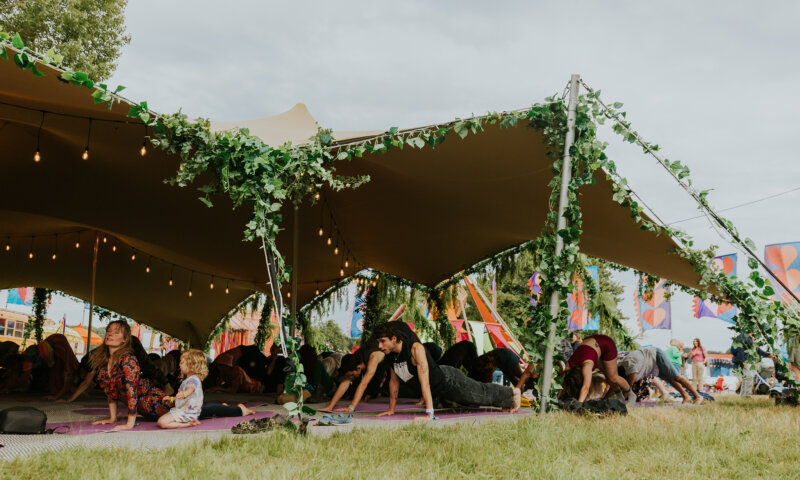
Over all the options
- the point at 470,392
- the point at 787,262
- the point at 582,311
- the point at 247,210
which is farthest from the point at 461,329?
the point at 470,392

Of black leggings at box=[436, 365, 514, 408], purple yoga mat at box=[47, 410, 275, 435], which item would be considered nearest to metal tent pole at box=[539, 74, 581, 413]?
black leggings at box=[436, 365, 514, 408]

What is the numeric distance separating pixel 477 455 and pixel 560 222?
263 centimetres

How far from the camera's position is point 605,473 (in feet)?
11.1

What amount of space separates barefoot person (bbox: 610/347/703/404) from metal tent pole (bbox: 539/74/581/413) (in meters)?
2.79

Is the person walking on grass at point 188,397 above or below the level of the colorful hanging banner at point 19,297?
below

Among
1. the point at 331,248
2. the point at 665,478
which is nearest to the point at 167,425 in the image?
the point at 665,478

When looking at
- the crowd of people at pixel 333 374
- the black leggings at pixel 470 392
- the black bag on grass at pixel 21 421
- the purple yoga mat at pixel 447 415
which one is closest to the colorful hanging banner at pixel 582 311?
the crowd of people at pixel 333 374

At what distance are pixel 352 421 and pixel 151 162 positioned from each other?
12.5ft

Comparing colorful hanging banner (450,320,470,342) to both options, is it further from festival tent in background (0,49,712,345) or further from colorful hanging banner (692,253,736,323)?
colorful hanging banner (692,253,736,323)

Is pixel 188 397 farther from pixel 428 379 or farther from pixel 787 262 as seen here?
pixel 787 262

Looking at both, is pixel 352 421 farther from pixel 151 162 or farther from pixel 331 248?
pixel 331 248

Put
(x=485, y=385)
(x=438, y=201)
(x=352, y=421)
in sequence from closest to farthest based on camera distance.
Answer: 1. (x=352, y=421)
2. (x=485, y=385)
3. (x=438, y=201)

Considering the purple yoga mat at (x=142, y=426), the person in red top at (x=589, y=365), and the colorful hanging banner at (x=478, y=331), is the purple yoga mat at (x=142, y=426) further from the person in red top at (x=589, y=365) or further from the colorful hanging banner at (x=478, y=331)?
the colorful hanging banner at (x=478, y=331)

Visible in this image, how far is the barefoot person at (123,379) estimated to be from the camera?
4922 millimetres
